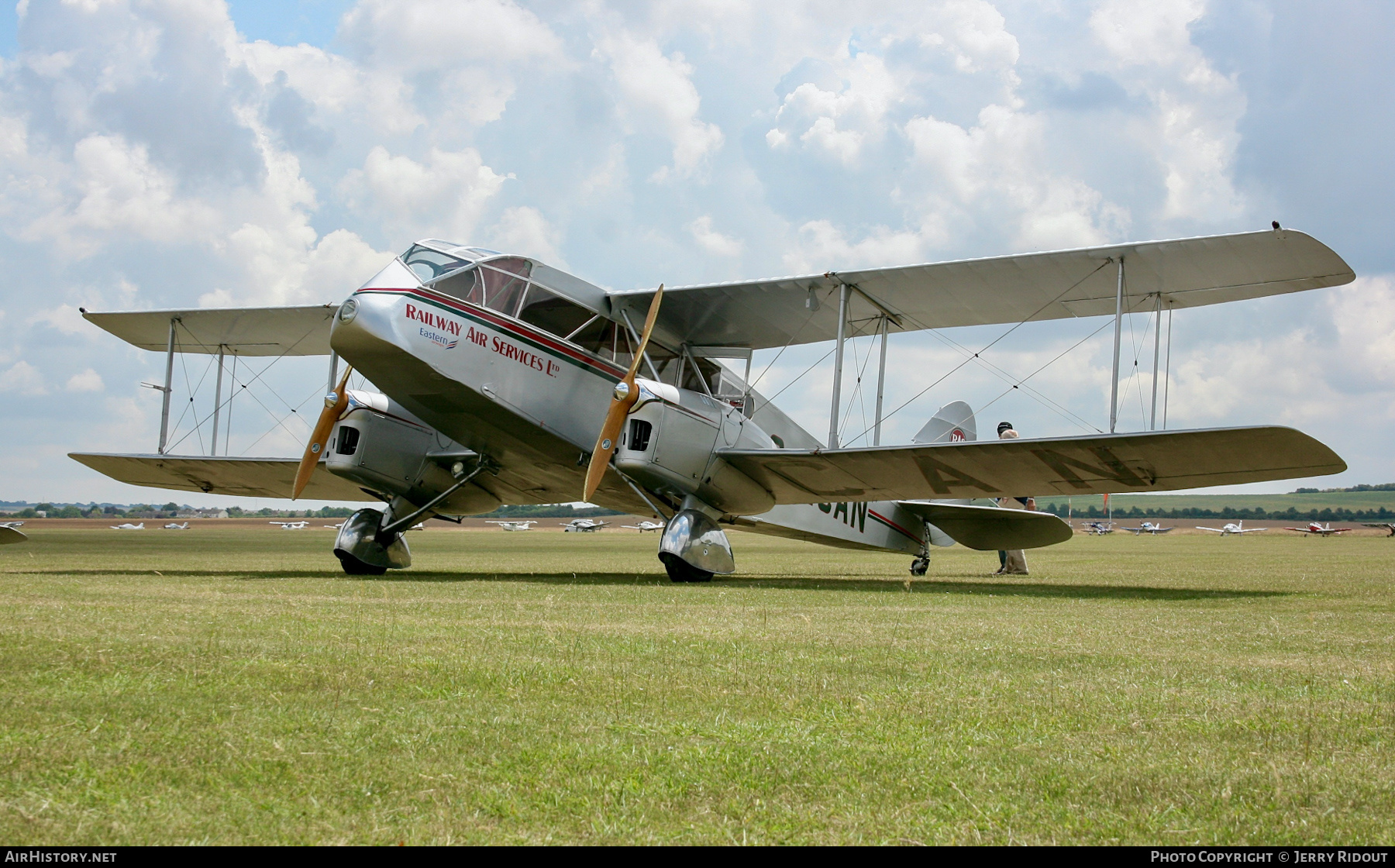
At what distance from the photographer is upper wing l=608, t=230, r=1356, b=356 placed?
12969 mm

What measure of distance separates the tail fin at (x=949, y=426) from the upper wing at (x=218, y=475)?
36.7 ft

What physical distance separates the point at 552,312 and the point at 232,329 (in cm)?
734

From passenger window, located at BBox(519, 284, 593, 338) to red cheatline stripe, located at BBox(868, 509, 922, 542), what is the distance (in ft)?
26.5

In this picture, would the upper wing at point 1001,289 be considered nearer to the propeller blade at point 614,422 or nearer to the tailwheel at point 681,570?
the propeller blade at point 614,422

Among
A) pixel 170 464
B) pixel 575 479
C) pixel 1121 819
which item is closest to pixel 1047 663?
pixel 1121 819

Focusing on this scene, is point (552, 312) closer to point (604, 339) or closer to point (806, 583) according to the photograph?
point (604, 339)

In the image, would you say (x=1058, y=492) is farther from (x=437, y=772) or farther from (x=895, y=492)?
(x=437, y=772)

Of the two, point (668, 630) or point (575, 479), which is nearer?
point (668, 630)

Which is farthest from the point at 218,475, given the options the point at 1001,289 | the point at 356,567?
the point at 1001,289

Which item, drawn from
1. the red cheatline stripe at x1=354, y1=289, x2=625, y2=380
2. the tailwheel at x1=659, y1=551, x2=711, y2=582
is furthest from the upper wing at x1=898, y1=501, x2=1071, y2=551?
the red cheatline stripe at x1=354, y1=289, x2=625, y2=380

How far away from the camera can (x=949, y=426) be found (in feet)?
71.2

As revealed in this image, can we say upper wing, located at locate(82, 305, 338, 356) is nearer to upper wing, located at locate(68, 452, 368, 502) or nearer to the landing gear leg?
upper wing, located at locate(68, 452, 368, 502)

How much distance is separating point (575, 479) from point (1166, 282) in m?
8.72
